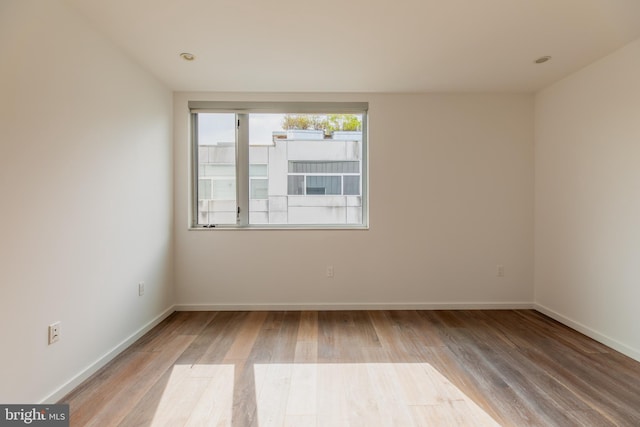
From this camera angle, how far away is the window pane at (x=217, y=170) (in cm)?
331

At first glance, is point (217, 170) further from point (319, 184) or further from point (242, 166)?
point (319, 184)

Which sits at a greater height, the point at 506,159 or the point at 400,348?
the point at 506,159

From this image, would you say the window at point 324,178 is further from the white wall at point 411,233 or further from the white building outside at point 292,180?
the white wall at point 411,233

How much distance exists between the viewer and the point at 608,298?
7.91 feet

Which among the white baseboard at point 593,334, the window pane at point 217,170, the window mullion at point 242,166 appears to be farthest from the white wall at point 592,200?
the window pane at point 217,170

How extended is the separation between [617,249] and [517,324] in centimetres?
103

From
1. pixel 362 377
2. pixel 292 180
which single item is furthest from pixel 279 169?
pixel 362 377

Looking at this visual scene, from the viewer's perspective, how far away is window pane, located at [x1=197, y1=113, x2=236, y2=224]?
3.31 metres

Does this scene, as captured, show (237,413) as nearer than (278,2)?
Yes

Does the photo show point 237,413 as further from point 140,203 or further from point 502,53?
point 502,53

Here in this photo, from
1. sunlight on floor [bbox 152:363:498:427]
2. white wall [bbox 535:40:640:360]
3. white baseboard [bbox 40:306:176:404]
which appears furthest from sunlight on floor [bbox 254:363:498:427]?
white wall [bbox 535:40:640:360]

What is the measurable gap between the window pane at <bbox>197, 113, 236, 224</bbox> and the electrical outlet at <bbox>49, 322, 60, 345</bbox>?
5.66ft

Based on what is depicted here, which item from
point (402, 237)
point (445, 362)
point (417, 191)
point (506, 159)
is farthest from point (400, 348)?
point (506, 159)

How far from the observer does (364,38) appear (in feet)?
7.01
